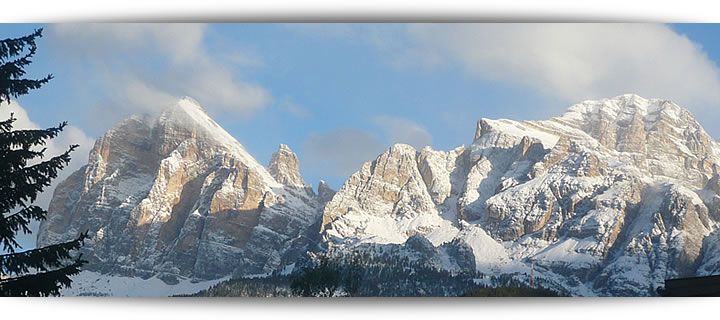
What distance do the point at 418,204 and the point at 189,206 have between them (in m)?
30.8

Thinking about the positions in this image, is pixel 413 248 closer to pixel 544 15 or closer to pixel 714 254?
pixel 714 254

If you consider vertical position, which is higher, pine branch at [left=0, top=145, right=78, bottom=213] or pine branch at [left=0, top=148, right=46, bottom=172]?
pine branch at [left=0, top=148, right=46, bottom=172]

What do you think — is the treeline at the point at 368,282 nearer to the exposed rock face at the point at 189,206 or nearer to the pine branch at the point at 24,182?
the pine branch at the point at 24,182

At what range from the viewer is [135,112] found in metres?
42.0

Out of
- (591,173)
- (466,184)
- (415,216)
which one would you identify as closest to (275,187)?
(415,216)

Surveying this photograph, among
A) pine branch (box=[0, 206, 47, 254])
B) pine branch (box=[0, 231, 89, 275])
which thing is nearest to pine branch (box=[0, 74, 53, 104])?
pine branch (box=[0, 206, 47, 254])

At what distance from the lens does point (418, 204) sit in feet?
371

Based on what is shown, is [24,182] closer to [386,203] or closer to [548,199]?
[548,199]

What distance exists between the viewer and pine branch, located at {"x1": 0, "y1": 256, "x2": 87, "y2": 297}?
39.0ft

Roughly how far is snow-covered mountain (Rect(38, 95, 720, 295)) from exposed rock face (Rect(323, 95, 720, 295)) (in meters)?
0.27

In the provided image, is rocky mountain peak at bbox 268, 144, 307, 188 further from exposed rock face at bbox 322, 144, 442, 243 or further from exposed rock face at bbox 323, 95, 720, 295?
exposed rock face at bbox 322, 144, 442, 243

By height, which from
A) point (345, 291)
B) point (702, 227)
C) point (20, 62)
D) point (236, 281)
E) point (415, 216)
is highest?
point (415, 216)

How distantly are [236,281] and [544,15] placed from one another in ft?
125

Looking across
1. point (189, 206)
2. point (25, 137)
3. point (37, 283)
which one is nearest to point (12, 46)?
point (25, 137)
